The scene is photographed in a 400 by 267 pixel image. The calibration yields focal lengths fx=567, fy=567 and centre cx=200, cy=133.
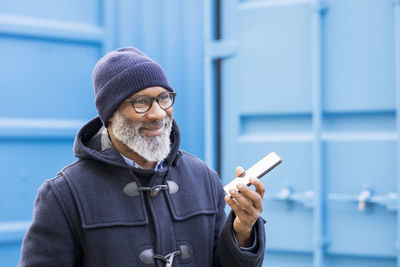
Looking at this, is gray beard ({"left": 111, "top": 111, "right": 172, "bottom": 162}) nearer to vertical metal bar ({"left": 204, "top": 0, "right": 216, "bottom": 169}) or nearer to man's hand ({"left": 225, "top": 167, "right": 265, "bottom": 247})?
man's hand ({"left": 225, "top": 167, "right": 265, "bottom": 247})

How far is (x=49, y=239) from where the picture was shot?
5.54ft

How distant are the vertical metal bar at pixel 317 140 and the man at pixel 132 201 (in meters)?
0.90

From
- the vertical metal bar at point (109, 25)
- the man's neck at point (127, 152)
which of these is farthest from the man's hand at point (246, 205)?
the vertical metal bar at point (109, 25)

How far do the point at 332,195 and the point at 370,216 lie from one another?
200 millimetres

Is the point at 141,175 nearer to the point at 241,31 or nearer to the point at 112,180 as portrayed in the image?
the point at 112,180

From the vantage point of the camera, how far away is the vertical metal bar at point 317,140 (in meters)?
2.69

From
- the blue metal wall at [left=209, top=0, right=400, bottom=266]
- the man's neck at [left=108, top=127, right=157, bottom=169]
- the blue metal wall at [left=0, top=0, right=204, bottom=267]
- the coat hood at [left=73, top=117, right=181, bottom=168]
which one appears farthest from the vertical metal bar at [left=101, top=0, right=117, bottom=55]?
the man's neck at [left=108, top=127, right=157, bottom=169]

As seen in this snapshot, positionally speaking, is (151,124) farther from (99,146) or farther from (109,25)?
(109,25)

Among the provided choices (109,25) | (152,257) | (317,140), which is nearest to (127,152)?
(152,257)

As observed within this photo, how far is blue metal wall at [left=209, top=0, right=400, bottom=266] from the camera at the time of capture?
2.59 metres

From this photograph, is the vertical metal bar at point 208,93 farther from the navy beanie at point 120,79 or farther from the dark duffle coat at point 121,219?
the navy beanie at point 120,79

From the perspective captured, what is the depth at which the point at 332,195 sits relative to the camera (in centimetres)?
271

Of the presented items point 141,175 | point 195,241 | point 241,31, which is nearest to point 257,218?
point 195,241

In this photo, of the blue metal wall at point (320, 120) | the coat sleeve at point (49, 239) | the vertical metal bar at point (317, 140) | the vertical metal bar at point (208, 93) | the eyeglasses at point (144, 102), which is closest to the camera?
the coat sleeve at point (49, 239)
